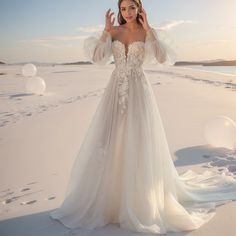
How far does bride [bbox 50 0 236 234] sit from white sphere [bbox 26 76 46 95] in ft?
31.7

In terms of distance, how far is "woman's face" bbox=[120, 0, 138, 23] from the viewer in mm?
3279

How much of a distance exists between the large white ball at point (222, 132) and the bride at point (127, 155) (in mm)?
2131

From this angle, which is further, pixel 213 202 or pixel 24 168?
pixel 24 168

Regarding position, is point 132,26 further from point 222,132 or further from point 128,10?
point 222,132

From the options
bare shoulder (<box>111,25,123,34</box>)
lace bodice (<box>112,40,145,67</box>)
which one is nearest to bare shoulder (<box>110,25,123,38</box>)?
bare shoulder (<box>111,25,123,34</box>)

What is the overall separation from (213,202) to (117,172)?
1.14 metres

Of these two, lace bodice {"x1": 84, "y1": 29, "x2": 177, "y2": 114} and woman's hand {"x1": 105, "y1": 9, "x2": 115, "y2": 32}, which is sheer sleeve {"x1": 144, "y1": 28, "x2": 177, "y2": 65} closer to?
lace bodice {"x1": 84, "y1": 29, "x2": 177, "y2": 114}

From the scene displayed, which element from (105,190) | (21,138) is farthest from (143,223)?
(21,138)

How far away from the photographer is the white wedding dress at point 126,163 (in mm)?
3205

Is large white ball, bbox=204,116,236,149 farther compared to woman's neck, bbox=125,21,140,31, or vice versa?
large white ball, bbox=204,116,236,149

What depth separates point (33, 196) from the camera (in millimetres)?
4035

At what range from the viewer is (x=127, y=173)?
10.6 feet

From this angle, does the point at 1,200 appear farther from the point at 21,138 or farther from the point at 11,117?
the point at 11,117

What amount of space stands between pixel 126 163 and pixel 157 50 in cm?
106
